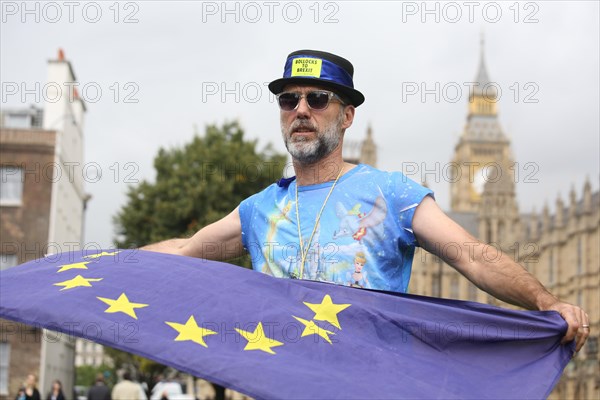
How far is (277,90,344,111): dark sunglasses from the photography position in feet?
14.4

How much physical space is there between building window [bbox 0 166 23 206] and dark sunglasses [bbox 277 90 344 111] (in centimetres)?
3540

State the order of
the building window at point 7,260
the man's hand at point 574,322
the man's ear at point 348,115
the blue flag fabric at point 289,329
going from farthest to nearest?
1. the building window at point 7,260
2. the man's ear at point 348,115
3. the man's hand at point 574,322
4. the blue flag fabric at point 289,329

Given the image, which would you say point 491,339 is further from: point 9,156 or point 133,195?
point 9,156

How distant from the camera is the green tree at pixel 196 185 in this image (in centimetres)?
3456

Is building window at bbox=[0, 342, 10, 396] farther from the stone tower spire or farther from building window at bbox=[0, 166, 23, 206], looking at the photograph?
the stone tower spire

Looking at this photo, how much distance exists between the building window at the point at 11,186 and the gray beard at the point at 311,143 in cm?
3542

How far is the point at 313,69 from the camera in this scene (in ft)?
14.4

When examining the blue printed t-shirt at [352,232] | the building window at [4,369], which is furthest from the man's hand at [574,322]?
the building window at [4,369]

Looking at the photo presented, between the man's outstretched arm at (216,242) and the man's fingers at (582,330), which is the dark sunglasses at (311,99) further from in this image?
the man's fingers at (582,330)

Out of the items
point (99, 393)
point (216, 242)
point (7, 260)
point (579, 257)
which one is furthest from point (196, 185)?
point (579, 257)

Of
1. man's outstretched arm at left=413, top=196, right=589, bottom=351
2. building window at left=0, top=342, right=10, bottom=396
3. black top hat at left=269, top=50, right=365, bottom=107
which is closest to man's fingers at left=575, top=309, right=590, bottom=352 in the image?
man's outstretched arm at left=413, top=196, right=589, bottom=351

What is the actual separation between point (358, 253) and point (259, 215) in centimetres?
63

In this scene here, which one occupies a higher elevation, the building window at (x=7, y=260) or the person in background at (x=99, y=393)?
the building window at (x=7, y=260)

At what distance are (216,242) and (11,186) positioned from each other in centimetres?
3554
